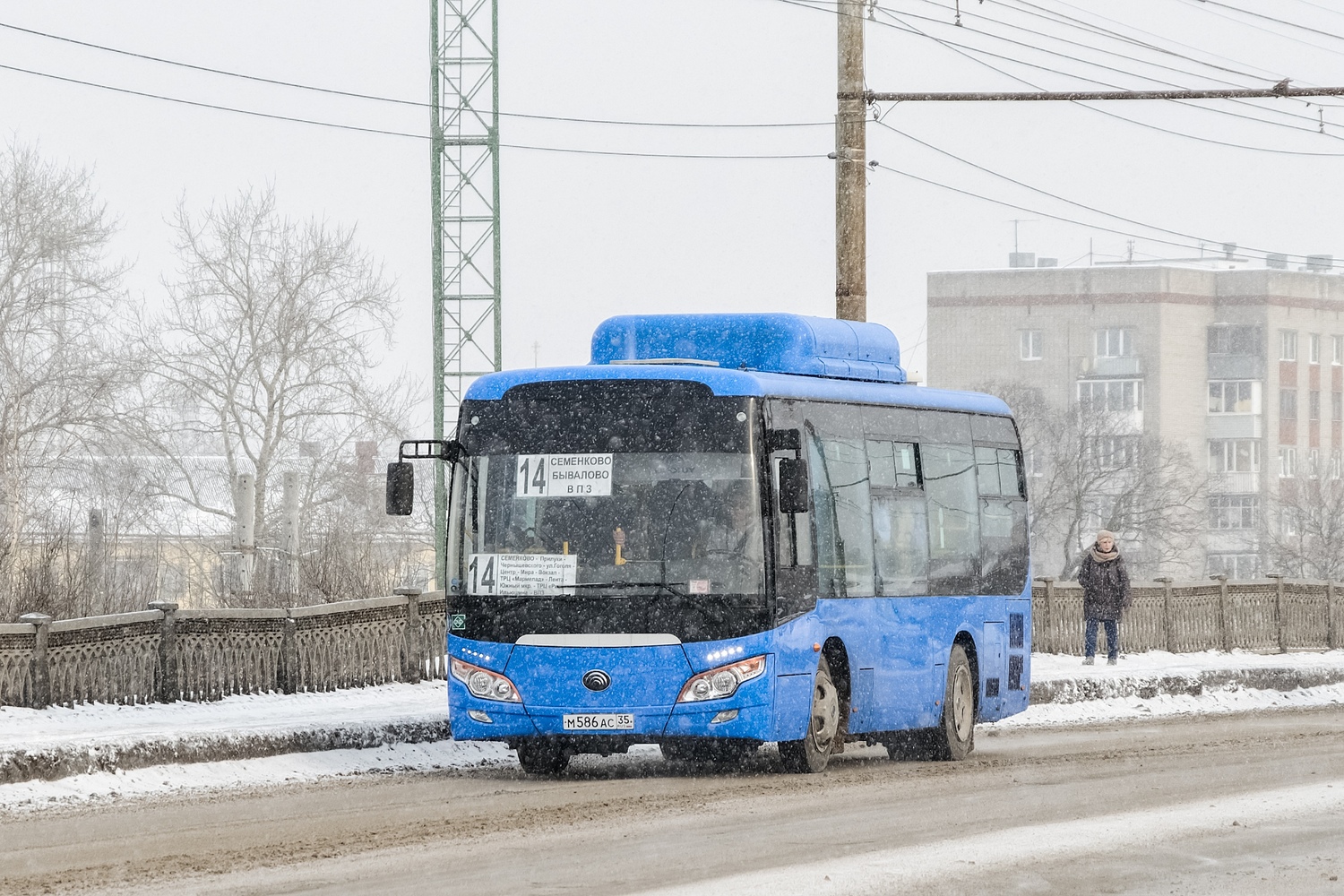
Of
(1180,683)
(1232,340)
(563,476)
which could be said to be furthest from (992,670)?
(1232,340)

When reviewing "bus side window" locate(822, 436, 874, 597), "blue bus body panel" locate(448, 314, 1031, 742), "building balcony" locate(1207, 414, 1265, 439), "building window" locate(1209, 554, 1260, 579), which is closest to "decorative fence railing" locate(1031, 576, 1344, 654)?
"blue bus body panel" locate(448, 314, 1031, 742)

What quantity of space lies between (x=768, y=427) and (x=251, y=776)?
167 inches

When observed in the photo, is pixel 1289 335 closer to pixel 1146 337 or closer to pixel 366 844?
pixel 1146 337

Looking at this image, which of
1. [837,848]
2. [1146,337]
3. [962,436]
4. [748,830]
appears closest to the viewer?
[837,848]

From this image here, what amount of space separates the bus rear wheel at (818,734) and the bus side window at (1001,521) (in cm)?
309

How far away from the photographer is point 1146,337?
359 ft

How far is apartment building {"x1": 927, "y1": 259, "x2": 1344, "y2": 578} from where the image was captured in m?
109

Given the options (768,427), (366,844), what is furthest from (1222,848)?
(768,427)

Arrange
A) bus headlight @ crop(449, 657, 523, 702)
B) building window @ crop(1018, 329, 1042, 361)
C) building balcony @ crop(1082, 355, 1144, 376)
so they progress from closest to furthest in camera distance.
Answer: bus headlight @ crop(449, 657, 523, 702), building balcony @ crop(1082, 355, 1144, 376), building window @ crop(1018, 329, 1042, 361)

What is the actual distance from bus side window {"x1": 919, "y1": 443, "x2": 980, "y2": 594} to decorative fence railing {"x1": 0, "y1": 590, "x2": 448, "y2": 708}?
588cm

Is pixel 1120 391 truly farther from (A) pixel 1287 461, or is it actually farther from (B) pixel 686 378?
(B) pixel 686 378

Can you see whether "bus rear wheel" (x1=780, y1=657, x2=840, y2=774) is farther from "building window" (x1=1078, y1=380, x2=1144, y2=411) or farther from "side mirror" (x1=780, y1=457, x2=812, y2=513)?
"building window" (x1=1078, y1=380, x2=1144, y2=411)

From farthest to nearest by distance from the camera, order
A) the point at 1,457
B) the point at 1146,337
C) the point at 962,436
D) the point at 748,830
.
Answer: the point at 1146,337 → the point at 1,457 → the point at 962,436 → the point at 748,830

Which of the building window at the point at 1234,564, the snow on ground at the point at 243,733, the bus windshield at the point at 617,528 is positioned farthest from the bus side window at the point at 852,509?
the building window at the point at 1234,564
